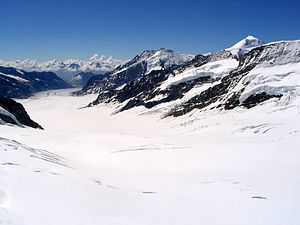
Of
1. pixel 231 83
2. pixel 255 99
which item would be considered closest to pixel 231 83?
pixel 231 83

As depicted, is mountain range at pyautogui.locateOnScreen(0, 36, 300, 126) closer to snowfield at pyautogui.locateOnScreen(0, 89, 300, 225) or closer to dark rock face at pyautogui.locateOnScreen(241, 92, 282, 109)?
dark rock face at pyautogui.locateOnScreen(241, 92, 282, 109)

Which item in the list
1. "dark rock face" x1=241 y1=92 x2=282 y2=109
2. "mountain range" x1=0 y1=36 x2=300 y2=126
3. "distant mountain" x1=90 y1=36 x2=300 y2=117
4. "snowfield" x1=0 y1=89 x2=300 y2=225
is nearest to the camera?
"snowfield" x1=0 y1=89 x2=300 y2=225

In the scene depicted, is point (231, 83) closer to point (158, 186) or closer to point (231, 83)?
point (231, 83)

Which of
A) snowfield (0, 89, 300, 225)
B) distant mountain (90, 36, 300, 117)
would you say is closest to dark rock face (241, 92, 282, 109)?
distant mountain (90, 36, 300, 117)

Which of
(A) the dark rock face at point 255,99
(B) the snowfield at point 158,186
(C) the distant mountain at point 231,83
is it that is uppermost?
(C) the distant mountain at point 231,83

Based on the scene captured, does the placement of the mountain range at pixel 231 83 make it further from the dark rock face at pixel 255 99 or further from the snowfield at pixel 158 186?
the snowfield at pixel 158 186

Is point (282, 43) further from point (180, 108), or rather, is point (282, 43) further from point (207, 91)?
point (180, 108)

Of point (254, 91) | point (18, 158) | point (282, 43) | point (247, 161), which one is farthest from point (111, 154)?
point (282, 43)

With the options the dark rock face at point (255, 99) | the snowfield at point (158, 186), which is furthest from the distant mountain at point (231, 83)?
the snowfield at point (158, 186)

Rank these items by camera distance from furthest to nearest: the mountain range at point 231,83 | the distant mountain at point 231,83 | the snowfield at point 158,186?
1. the distant mountain at point 231,83
2. the mountain range at point 231,83
3. the snowfield at point 158,186
